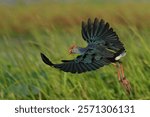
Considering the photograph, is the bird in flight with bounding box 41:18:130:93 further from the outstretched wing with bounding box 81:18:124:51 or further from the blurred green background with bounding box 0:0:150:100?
the blurred green background with bounding box 0:0:150:100

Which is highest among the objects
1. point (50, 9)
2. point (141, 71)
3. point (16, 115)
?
point (50, 9)

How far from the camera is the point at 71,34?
157 inches

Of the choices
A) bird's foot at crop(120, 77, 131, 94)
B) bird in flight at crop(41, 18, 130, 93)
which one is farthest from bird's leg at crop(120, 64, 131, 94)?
bird in flight at crop(41, 18, 130, 93)

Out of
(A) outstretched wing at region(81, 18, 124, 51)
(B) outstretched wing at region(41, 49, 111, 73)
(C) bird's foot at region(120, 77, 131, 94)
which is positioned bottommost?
(C) bird's foot at region(120, 77, 131, 94)

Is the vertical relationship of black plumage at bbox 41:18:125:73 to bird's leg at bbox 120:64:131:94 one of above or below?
above

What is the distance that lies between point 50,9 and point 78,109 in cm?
665

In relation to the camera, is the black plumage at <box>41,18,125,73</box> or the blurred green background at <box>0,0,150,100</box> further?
the blurred green background at <box>0,0,150,100</box>

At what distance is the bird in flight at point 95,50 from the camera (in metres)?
2.99

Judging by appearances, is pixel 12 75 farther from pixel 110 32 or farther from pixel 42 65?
pixel 110 32

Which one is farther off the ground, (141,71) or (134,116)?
(141,71)

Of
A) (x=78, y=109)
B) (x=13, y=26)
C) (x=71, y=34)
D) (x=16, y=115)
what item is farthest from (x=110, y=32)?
(x=13, y=26)

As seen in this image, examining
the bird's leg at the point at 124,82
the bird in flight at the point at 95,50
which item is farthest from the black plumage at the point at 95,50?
the bird's leg at the point at 124,82

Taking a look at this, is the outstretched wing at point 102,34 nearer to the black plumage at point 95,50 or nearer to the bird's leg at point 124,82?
the black plumage at point 95,50

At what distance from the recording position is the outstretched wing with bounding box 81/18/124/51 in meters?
3.01
